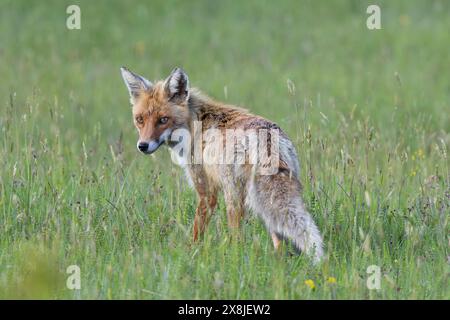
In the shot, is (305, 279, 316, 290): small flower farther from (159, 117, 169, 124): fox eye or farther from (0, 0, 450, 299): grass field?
(159, 117, 169, 124): fox eye

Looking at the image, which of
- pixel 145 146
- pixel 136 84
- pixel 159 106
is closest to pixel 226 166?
pixel 145 146

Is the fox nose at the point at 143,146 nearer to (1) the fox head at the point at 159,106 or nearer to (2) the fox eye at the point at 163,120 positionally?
(1) the fox head at the point at 159,106

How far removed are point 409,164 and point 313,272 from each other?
4234 millimetres

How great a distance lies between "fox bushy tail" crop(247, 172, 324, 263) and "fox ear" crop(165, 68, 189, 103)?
1419mm

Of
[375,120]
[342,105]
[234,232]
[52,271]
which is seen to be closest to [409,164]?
[375,120]

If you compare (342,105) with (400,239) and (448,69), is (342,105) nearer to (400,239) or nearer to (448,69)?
(448,69)

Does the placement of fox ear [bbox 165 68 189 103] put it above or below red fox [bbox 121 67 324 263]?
above

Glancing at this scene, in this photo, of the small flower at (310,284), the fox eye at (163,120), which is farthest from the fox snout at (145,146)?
the small flower at (310,284)

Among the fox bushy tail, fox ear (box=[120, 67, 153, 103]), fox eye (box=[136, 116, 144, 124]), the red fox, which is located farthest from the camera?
fox ear (box=[120, 67, 153, 103])

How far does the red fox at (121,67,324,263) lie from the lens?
6.05 meters

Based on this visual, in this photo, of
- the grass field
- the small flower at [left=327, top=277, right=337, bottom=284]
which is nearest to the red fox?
the grass field

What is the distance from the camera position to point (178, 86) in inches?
287

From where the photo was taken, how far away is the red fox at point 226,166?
19.9 ft

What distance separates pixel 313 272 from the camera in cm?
581
